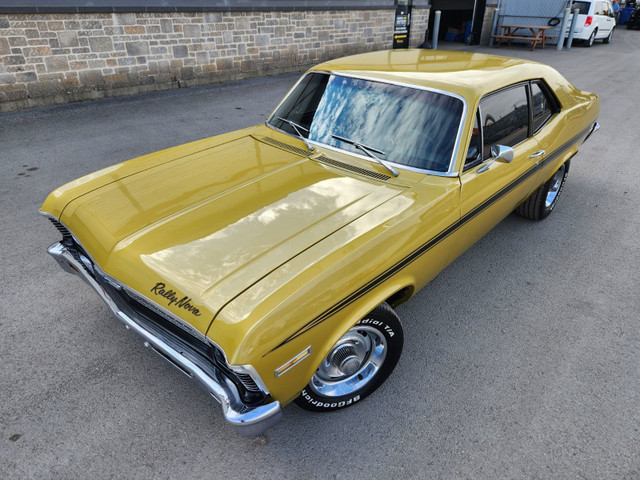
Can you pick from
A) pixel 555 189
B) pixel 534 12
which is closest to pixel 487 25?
pixel 534 12

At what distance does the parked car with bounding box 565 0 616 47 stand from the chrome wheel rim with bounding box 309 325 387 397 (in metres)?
18.7

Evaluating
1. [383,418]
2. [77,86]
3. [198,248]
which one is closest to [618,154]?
[383,418]

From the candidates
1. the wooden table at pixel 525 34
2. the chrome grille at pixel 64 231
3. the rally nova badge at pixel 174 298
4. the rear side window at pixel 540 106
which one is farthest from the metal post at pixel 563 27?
the rally nova badge at pixel 174 298

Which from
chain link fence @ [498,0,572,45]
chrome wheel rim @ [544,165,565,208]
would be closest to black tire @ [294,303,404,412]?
chrome wheel rim @ [544,165,565,208]

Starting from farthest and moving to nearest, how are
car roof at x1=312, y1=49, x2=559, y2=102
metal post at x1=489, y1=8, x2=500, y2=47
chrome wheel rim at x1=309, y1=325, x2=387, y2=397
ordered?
metal post at x1=489, y1=8, x2=500, y2=47 < car roof at x1=312, y1=49, x2=559, y2=102 < chrome wheel rim at x1=309, y1=325, x2=387, y2=397

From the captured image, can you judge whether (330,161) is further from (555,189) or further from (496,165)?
(555,189)

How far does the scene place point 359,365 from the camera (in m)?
2.54

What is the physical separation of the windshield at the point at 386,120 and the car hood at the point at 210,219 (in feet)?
1.00

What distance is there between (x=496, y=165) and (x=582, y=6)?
1817 cm

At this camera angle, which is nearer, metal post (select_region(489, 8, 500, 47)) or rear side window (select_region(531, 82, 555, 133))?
rear side window (select_region(531, 82, 555, 133))

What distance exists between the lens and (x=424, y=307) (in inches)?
133

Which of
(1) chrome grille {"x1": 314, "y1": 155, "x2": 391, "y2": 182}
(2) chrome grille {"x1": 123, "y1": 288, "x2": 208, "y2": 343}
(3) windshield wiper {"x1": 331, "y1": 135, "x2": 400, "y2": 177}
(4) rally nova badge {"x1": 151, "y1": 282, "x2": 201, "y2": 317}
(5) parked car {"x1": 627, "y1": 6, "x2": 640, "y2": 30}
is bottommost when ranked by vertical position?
(2) chrome grille {"x1": 123, "y1": 288, "x2": 208, "y2": 343}

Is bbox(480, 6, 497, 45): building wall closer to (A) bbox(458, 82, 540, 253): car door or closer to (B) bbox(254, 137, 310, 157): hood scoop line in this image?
(A) bbox(458, 82, 540, 253): car door

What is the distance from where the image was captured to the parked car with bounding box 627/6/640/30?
23312 millimetres
